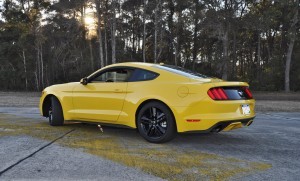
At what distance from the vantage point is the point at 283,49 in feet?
131

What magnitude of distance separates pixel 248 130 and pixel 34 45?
122 ft

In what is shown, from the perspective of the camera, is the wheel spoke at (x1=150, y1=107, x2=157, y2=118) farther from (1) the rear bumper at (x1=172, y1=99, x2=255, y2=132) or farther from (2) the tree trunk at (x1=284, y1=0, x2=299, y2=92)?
(2) the tree trunk at (x1=284, y1=0, x2=299, y2=92)

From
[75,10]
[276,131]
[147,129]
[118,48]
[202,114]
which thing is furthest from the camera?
[118,48]

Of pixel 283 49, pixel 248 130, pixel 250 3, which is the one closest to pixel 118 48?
pixel 250 3

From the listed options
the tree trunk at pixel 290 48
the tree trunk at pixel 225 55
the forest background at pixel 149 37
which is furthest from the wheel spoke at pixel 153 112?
the tree trunk at pixel 290 48

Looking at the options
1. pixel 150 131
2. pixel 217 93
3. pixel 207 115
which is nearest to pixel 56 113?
pixel 150 131

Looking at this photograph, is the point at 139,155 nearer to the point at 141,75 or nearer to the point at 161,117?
the point at 161,117

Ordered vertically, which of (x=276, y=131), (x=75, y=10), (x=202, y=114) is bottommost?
(x=276, y=131)

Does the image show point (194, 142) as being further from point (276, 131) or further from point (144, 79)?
point (276, 131)

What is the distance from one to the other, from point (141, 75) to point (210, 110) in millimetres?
1480

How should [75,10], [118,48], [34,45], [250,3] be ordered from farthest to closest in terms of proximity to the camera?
[118,48]
[34,45]
[250,3]
[75,10]

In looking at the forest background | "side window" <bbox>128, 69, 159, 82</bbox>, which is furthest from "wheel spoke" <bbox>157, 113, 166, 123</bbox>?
the forest background

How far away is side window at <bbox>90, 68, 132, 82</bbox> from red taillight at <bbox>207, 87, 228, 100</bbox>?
1669mm

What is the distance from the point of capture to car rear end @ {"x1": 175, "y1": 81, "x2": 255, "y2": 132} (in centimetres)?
538
